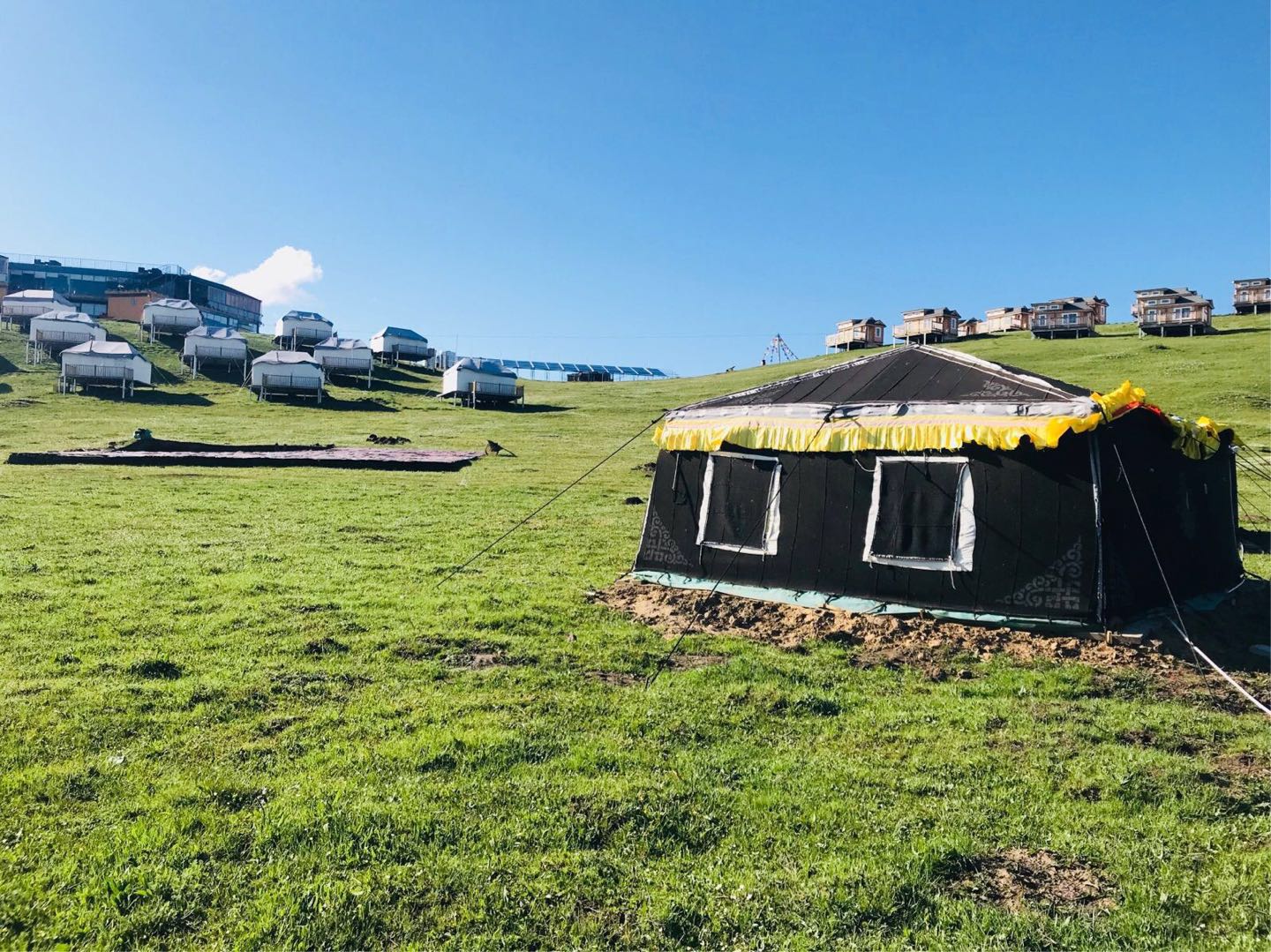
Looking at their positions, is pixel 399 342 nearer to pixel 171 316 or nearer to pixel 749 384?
pixel 171 316

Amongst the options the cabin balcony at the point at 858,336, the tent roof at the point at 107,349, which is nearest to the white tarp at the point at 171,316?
the tent roof at the point at 107,349

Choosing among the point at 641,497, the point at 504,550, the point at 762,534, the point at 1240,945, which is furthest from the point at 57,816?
the point at 641,497

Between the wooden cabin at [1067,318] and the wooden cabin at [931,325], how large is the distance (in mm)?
7138

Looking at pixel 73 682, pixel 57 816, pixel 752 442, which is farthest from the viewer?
pixel 752 442

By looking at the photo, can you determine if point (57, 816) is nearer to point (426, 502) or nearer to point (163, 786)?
point (163, 786)

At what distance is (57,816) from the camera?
5336mm

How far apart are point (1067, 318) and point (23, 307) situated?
97.0m

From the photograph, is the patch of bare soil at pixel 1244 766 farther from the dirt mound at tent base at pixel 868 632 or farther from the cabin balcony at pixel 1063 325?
the cabin balcony at pixel 1063 325

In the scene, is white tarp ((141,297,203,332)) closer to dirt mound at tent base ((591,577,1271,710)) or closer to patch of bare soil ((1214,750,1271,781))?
dirt mound at tent base ((591,577,1271,710))

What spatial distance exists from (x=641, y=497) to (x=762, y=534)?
35.9 ft

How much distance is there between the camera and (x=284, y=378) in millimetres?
56844

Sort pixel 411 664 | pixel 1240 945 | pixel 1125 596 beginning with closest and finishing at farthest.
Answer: pixel 1240 945
pixel 411 664
pixel 1125 596

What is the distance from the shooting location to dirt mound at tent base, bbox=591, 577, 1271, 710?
8.91 metres

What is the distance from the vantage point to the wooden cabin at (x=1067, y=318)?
70750 millimetres
